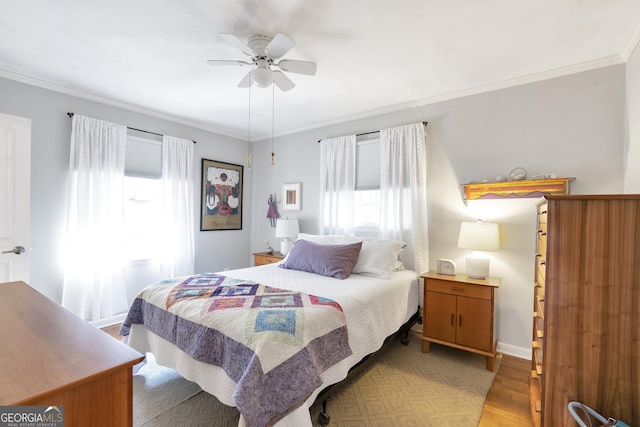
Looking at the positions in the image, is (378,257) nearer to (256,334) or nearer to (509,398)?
(509,398)

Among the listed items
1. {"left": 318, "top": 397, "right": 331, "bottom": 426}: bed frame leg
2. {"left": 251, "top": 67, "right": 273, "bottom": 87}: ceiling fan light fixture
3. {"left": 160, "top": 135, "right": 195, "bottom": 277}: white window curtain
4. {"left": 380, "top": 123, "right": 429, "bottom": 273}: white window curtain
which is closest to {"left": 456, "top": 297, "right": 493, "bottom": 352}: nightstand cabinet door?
{"left": 380, "top": 123, "right": 429, "bottom": 273}: white window curtain

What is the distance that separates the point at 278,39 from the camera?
192cm

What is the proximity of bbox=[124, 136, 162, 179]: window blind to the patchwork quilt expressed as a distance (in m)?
2.03

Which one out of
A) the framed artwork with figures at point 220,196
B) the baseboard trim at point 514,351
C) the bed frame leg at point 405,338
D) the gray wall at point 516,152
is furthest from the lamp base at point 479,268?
the framed artwork with figures at point 220,196

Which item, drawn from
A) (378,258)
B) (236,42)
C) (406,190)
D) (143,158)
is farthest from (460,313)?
(143,158)

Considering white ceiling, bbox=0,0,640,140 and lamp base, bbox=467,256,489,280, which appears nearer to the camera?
white ceiling, bbox=0,0,640,140

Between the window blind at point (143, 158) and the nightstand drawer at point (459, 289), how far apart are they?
3.59 m

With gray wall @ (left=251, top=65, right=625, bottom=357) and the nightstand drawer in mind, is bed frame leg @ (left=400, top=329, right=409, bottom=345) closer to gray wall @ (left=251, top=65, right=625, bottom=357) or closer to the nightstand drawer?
the nightstand drawer

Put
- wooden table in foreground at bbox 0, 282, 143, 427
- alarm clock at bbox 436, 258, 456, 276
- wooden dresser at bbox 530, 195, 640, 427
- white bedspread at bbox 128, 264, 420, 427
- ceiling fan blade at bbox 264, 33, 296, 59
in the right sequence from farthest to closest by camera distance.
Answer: alarm clock at bbox 436, 258, 456, 276
ceiling fan blade at bbox 264, 33, 296, 59
white bedspread at bbox 128, 264, 420, 427
wooden dresser at bbox 530, 195, 640, 427
wooden table in foreground at bbox 0, 282, 143, 427

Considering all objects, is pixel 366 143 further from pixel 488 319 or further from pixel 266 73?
pixel 488 319

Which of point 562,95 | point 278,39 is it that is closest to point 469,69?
point 562,95

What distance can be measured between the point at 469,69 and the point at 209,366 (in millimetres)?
3076

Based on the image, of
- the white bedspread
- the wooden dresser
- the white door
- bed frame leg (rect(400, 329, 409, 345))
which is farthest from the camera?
bed frame leg (rect(400, 329, 409, 345))

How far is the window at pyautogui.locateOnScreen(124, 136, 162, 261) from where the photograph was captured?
358cm
